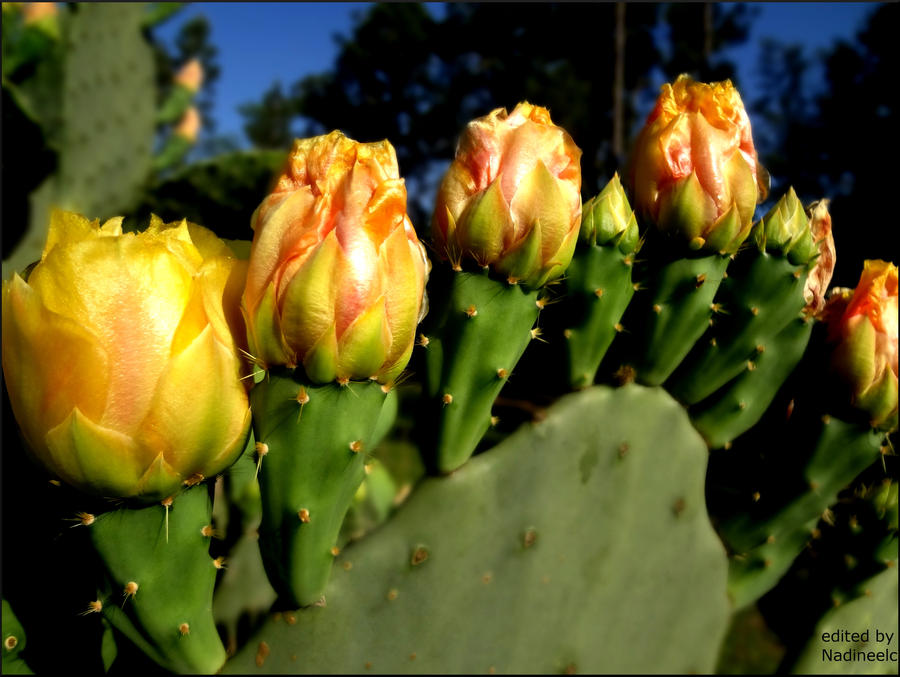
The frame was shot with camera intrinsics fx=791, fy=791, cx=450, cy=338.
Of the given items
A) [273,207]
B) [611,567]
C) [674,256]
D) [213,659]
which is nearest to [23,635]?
[213,659]

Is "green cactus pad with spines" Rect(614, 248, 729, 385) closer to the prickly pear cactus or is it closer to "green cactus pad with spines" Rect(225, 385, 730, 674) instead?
"green cactus pad with spines" Rect(225, 385, 730, 674)

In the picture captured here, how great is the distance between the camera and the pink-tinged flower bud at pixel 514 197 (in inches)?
29.6

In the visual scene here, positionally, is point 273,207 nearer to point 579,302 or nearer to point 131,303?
point 131,303

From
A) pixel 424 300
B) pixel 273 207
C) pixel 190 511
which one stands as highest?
pixel 273 207

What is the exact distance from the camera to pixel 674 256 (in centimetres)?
92

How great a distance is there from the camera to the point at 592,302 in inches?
35.2

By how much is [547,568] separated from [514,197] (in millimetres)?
455

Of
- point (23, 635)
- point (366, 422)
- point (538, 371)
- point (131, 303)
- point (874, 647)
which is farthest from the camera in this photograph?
point (874, 647)

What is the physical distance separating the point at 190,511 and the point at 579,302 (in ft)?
1.55

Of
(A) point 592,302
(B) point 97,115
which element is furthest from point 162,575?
(B) point 97,115

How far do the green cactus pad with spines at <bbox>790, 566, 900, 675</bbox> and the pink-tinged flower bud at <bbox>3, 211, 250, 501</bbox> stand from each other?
101cm

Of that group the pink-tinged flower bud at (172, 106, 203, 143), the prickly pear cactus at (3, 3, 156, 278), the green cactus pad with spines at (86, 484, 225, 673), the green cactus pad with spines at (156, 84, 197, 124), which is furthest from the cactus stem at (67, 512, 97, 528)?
the pink-tinged flower bud at (172, 106, 203, 143)

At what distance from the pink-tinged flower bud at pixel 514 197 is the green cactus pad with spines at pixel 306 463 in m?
0.18

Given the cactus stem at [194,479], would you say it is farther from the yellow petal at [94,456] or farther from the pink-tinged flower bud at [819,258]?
the pink-tinged flower bud at [819,258]
